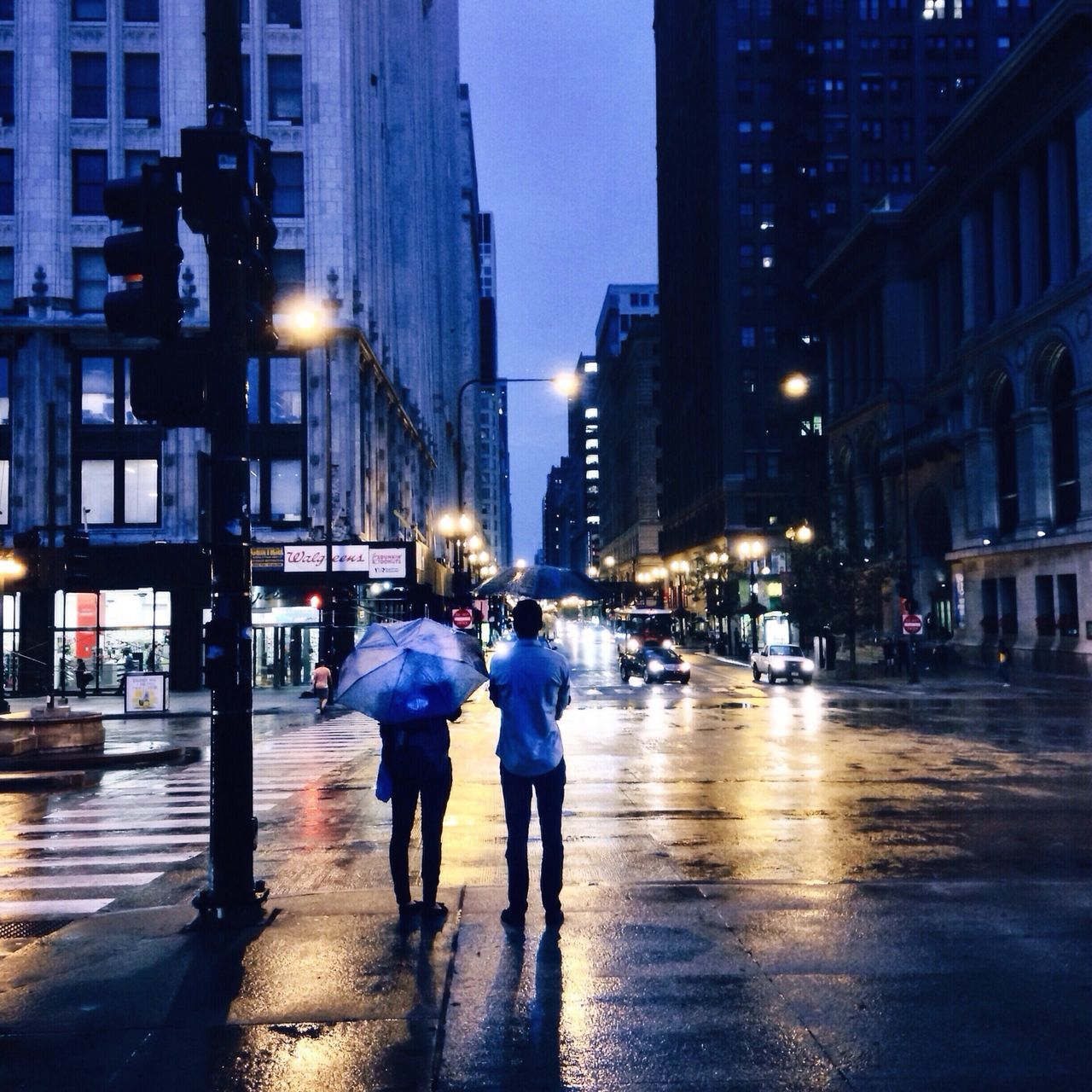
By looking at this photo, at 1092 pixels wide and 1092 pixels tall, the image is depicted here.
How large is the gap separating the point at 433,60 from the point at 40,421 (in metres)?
67.0

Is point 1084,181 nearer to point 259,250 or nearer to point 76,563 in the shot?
point 76,563

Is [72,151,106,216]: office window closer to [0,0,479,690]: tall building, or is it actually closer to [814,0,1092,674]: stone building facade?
[0,0,479,690]: tall building

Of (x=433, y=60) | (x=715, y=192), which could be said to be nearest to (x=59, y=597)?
(x=433, y=60)

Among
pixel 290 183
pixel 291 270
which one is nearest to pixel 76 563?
pixel 291 270

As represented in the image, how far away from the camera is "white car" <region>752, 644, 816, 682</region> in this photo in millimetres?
45781

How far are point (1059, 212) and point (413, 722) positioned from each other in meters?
53.6

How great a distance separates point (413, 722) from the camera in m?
8.02

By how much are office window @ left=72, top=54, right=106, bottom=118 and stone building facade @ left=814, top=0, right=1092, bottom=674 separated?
35788 millimetres

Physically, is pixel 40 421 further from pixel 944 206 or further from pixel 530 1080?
pixel 944 206

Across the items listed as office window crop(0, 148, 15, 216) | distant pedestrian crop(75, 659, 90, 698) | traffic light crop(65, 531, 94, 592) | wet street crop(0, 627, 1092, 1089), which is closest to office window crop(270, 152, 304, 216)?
office window crop(0, 148, 15, 216)

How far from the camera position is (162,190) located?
811 centimetres

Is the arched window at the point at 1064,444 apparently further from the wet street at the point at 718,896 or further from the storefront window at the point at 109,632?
the storefront window at the point at 109,632

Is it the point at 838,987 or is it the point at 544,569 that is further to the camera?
the point at 544,569

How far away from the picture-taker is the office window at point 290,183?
153ft
